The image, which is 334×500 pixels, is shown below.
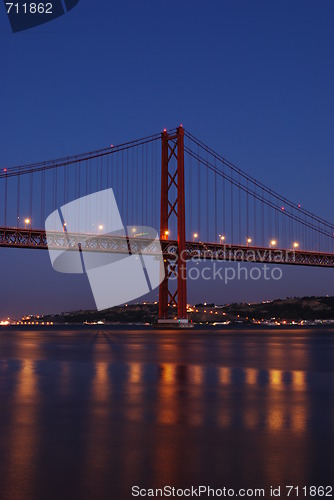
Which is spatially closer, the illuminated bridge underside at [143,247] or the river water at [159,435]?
the river water at [159,435]

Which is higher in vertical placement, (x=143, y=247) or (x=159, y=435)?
(x=143, y=247)

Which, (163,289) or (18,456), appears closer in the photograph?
(18,456)

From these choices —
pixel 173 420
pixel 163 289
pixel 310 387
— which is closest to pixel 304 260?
pixel 163 289

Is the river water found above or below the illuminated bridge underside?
below

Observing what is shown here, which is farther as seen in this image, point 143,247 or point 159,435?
point 143,247

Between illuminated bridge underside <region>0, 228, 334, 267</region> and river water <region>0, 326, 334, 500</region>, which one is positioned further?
illuminated bridge underside <region>0, 228, 334, 267</region>

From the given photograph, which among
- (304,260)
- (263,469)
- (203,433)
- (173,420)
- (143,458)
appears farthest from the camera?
(304,260)

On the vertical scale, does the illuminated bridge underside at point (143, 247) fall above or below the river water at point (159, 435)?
above

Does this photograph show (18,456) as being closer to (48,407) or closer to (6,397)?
(48,407)
